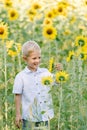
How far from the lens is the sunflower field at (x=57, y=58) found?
13.4ft

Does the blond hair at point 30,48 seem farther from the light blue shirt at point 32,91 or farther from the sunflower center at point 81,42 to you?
the sunflower center at point 81,42

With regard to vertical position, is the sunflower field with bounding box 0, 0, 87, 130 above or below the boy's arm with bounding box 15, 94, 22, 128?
above

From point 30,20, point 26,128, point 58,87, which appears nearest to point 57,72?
point 58,87

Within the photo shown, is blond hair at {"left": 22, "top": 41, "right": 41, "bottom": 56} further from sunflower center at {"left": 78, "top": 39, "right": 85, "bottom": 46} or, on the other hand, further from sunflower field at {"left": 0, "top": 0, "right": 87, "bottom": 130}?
sunflower center at {"left": 78, "top": 39, "right": 85, "bottom": 46}

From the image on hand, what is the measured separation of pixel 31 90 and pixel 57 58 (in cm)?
153

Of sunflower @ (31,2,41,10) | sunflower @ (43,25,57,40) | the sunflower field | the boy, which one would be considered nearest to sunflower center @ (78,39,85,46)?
the sunflower field

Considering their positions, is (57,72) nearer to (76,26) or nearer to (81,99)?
(81,99)

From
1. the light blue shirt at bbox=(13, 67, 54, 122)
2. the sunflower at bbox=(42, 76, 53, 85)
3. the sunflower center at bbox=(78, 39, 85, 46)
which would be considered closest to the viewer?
the sunflower at bbox=(42, 76, 53, 85)

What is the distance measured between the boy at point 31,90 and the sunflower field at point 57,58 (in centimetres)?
9

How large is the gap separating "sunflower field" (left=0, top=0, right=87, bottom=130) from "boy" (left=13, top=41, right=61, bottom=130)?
9 cm

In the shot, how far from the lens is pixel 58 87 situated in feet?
13.6

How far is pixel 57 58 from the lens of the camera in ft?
18.2

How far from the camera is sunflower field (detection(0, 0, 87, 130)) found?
4.08 m

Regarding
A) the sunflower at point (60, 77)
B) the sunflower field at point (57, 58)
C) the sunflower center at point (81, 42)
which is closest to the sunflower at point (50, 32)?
the sunflower field at point (57, 58)
